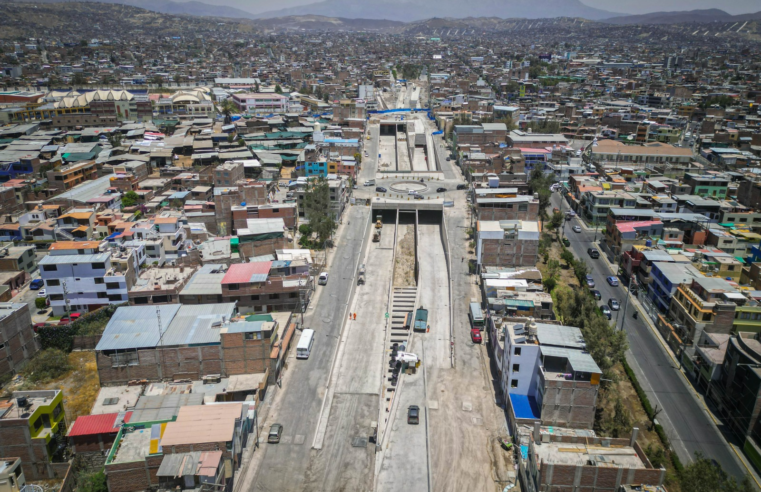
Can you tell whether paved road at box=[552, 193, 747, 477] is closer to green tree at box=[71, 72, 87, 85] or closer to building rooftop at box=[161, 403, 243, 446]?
building rooftop at box=[161, 403, 243, 446]

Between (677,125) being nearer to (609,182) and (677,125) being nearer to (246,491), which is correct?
(609,182)

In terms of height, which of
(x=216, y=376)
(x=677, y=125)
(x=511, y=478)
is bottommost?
(x=511, y=478)

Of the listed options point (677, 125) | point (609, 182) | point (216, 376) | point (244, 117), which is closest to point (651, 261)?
point (609, 182)

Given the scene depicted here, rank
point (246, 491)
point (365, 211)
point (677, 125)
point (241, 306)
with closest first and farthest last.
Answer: point (246, 491) → point (241, 306) → point (365, 211) → point (677, 125)

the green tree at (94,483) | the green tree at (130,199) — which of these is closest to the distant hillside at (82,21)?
the green tree at (130,199)

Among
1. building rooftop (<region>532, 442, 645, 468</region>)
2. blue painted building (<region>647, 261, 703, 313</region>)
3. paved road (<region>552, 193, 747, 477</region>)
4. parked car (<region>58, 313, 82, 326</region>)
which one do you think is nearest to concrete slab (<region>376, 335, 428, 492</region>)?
building rooftop (<region>532, 442, 645, 468</region>)

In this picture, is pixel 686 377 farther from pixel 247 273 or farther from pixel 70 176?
pixel 70 176

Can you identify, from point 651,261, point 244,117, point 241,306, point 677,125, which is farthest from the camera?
point 244,117
